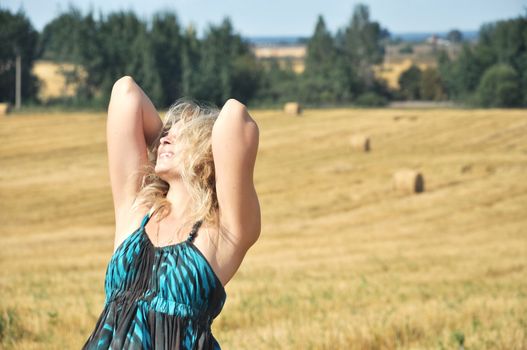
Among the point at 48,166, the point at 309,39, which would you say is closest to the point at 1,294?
the point at 48,166

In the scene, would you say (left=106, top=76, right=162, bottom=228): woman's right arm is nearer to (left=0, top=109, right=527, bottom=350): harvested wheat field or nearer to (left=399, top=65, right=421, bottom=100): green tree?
(left=0, top=109, right=527, bottom=350): harvested wheat field

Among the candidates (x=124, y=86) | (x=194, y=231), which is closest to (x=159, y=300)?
(x=194, y=231)

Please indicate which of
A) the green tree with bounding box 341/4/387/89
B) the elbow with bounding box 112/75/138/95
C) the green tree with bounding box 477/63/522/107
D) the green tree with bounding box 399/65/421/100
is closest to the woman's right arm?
the elbow with bounding box 112/75/138/95

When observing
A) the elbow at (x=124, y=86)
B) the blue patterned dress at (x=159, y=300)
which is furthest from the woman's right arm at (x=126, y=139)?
the blue patterned dress at (x=159, y=300)

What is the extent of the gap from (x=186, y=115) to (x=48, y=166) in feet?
89.3

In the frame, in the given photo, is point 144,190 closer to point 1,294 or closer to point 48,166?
point 1,294

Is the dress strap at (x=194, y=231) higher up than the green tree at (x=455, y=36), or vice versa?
the green tree at (x=455, y=36)

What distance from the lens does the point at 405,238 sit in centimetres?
1753

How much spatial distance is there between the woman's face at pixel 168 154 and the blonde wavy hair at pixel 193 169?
0.06 ft

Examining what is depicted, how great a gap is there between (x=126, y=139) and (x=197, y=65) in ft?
182

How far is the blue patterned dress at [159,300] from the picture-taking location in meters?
2.67

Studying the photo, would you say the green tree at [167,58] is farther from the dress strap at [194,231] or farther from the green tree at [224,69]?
the dress strap at [194,231]

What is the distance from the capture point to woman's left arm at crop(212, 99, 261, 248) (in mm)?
2732

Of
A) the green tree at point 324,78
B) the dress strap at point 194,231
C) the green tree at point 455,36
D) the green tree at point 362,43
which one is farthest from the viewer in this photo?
the green tree at point 455,36
